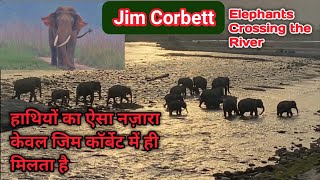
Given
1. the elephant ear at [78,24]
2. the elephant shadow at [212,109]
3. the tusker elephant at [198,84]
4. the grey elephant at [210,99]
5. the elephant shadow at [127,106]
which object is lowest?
the elephant shadow at [212,109]

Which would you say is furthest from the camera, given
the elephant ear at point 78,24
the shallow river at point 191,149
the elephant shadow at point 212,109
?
the elephant shadow at point 212,109

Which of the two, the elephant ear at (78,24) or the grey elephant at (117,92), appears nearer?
the elephant ear at (78,24)

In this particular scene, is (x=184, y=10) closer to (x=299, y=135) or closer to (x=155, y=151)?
(x=155, y=151)

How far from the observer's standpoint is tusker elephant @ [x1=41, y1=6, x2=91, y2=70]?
20208mm

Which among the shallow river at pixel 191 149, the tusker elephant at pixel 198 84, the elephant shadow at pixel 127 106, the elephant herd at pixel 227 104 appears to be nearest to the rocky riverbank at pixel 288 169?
the shallow river at pixel 191 149

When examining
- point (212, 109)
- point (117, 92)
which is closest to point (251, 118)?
point (212, 109)

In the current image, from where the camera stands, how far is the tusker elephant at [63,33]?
66.3 feet

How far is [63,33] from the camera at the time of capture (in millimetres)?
22484

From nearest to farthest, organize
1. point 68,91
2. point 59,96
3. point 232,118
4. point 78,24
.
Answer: point 78,24 → point 232,118 → point 59,96 → point 68,91

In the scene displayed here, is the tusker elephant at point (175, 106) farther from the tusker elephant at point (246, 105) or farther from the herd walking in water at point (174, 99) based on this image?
the tusker elephant at point (246, 105)

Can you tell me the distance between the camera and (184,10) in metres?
12.7

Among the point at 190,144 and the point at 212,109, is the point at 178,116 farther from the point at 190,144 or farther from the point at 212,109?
the point at 190,144

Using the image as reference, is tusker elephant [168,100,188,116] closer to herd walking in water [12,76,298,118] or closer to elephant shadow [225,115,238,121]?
herd walking in water [12,76,298,118]

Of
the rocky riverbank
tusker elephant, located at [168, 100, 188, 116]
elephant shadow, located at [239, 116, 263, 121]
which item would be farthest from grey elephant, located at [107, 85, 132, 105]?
the rocky riverbank
